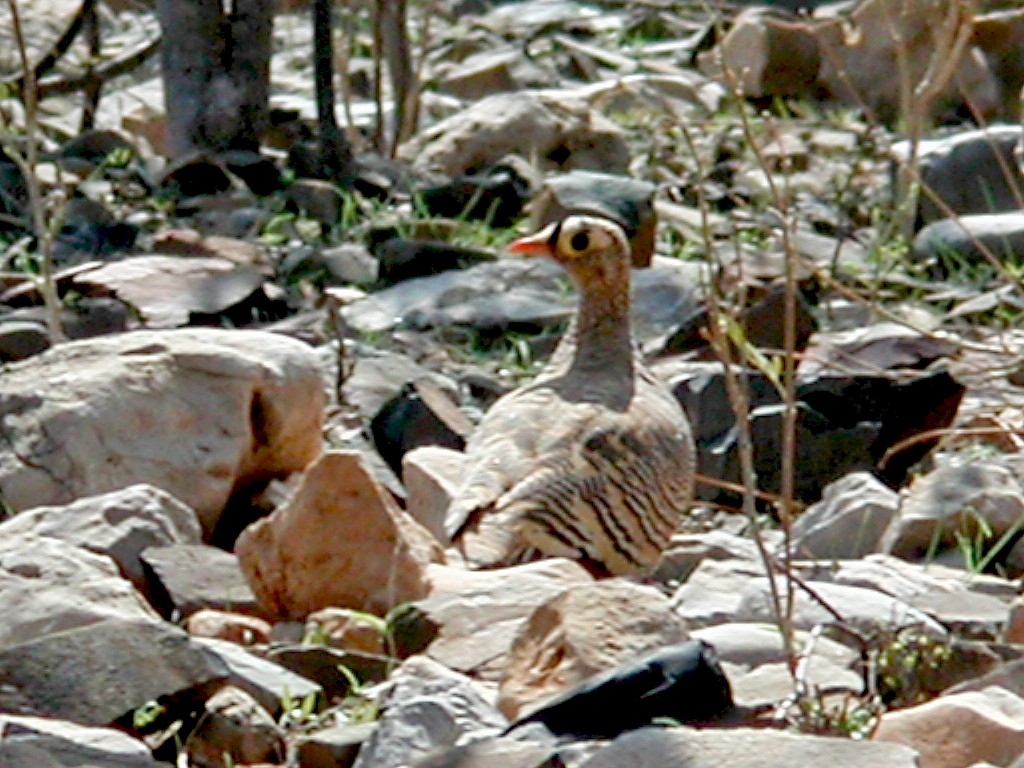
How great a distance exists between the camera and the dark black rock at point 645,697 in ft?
11.4

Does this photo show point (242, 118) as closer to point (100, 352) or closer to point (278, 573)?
point (100, 352)

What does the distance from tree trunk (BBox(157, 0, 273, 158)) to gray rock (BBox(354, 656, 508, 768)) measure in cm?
533

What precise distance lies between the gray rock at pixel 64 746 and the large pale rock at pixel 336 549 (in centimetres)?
105

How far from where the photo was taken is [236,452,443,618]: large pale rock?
454 centimetres

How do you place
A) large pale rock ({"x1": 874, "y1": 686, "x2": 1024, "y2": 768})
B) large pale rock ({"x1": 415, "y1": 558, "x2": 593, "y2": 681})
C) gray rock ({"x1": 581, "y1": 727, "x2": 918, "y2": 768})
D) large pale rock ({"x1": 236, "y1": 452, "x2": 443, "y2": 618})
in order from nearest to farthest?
gray rock ({"x1": 581, "y1": 727, "x2": 918, "y2": 768}) < large pale rock ({"x1": 874, "y1": 686, "x2": 1024, "y2": 768}) < large pale rock ({"x1": 415, "y1": 558, "x2": 593, "y2": 681}) < large pale rock ({"x1": 236, "y1": 452, "x2": 443, "y2": 618})

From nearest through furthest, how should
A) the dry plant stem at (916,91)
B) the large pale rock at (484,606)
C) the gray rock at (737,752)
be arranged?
the gray rock at (737,752)
the large pale rock at (484,606)
the dry plant stem at (916,91)

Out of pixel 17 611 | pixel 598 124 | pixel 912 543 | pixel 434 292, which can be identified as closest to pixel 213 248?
pixel 434 292

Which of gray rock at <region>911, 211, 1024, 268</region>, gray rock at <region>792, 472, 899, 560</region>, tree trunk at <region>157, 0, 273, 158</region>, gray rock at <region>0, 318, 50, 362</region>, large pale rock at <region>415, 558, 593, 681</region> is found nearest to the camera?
large pale rock at <region>415, 558, 593, 681</region>

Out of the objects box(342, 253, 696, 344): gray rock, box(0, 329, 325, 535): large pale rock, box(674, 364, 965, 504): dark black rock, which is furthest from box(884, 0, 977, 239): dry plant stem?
box(0, 329, 325, 535): large pale rock

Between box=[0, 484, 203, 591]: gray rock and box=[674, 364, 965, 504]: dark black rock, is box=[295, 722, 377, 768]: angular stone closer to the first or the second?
box=[0, 484, 203, 591]: gray rock

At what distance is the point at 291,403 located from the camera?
545cm

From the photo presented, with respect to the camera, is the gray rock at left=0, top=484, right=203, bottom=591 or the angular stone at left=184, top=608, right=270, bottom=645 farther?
the gray rock at left=0, top=484, right=203, bottom=591

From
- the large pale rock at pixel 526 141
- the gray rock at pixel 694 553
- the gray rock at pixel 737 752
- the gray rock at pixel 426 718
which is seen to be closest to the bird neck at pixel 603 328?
the gray rock at pixel 694 553

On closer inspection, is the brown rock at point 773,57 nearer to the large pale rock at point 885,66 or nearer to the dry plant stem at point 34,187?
the large pale rock at point 885,66
